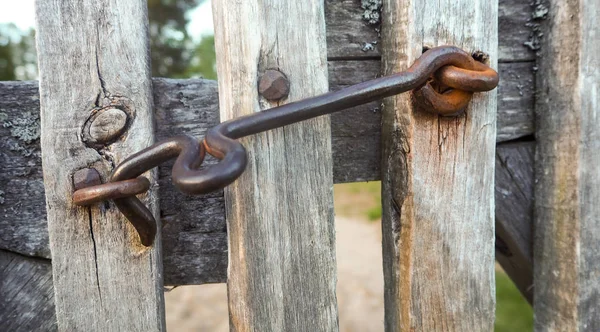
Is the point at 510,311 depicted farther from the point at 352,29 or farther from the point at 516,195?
the point at 352,29

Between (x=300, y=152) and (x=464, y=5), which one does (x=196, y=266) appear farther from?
(x=464, y=5)

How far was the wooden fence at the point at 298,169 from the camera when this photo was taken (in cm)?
81

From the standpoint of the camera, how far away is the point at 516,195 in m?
1.10

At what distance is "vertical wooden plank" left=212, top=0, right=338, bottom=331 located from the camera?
32.0 inches

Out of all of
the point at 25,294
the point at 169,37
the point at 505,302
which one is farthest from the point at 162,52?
the point at 25,294

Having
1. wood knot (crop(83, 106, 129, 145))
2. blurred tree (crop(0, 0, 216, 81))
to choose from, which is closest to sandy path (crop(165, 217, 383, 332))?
blurred tree (crop(0, 0, 216, 81))

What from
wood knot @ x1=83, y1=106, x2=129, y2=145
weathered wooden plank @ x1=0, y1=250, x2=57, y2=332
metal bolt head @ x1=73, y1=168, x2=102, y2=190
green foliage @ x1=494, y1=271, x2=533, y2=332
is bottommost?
green foliage @ x1=494, y1=271, x2=533, y2=332

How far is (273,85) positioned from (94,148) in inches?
13.4

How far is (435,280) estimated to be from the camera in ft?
2.94

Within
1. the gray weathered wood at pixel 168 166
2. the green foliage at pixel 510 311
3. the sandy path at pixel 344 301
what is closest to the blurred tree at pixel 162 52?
the sandy path at pixel 344 301

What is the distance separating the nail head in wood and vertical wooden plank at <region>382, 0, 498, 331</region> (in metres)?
0.51

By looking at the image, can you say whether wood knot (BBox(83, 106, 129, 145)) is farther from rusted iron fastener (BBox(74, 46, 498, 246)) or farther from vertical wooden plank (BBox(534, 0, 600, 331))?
vertical wooden plank (BBox(534, 0, 600, 331))

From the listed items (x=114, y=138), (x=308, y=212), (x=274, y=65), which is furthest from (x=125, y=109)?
(x=308, y=212)

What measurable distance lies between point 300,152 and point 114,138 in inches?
13.3
